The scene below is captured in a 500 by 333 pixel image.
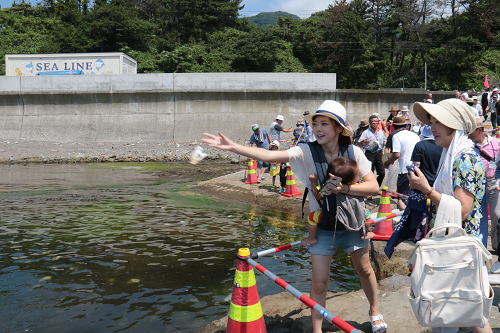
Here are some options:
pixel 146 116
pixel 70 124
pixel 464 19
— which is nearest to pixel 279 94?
pixel 146 116

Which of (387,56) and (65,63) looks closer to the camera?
(65,63)

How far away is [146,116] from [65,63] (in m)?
6.04

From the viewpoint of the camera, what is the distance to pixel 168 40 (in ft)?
141

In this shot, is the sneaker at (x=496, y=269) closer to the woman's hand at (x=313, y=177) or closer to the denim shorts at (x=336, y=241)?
the denim shorts at (x=336, y=241)

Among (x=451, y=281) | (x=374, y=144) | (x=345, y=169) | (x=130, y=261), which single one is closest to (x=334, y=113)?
(x=345, y=169)

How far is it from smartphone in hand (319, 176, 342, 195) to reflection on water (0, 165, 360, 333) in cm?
221

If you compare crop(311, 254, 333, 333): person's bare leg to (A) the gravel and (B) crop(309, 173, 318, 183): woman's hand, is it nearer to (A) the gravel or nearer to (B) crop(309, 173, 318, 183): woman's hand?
(B) crop(309, 173, 318, 183): woman's hand

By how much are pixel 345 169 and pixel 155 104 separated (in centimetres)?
2290

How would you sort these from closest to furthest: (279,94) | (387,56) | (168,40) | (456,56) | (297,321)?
(297,321)
(279,94)
(456,56)
(387,56)
(168,40)

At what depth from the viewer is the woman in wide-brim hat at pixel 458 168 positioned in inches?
103

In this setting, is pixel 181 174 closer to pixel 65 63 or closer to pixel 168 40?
pixel 65 63

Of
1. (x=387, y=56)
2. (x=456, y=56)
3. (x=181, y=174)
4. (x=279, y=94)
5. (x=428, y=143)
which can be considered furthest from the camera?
(x=387, y=56)

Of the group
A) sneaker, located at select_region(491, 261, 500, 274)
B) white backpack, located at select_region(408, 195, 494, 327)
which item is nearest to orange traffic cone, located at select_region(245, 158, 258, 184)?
sneaker, located at select_region(491, 261, 500, 274)

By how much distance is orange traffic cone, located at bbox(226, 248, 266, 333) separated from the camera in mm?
3348
